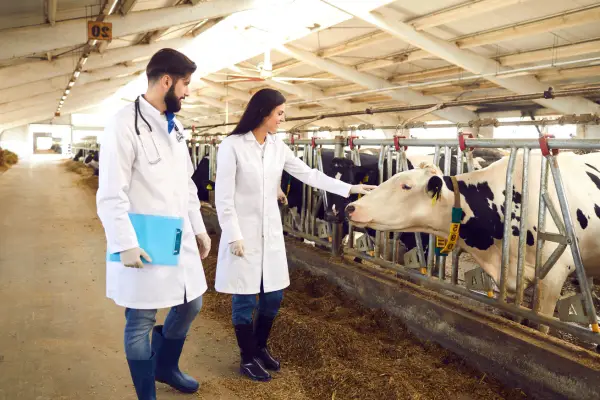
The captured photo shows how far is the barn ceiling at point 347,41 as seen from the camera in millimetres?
9391

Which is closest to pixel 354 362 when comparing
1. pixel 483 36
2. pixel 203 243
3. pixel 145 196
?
pixel 203 243

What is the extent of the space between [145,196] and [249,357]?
3.97 feet

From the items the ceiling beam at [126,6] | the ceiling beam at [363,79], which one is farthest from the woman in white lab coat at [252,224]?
the ceiling beam at [363,79]

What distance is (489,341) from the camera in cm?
300

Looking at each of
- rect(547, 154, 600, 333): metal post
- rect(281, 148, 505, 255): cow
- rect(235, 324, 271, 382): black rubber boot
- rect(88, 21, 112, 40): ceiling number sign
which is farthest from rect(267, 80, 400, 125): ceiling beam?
rect(235, 324, 271, 382): black rubber boot

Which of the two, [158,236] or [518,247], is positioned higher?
[158,236]

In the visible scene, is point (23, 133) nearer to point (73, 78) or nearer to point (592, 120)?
point (73, 78)

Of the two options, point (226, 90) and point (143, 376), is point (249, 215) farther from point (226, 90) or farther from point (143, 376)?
point (226, 90)

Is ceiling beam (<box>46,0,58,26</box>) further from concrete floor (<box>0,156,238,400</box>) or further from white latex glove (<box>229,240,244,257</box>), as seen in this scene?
white latex glove (<box>229,240,244,257</box>)

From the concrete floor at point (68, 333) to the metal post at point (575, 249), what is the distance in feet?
6.35

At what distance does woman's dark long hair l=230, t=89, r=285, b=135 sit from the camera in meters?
2.89

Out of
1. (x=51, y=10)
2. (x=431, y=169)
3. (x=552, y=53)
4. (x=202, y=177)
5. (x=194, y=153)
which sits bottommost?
(x=202, y=177)

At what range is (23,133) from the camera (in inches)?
1924

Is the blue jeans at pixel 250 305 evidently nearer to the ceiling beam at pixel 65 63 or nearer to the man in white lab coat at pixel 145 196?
the man in white lab coat at pixel 145 196
